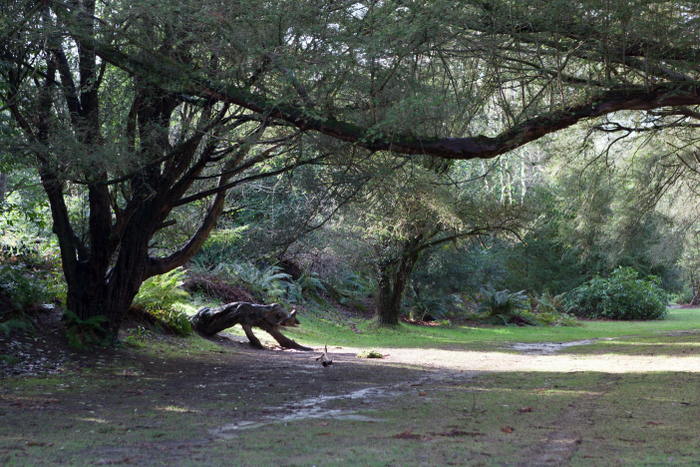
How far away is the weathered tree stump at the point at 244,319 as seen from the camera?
11.8 metres

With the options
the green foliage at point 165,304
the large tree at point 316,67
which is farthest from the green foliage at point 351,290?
the large tree at point 316,67

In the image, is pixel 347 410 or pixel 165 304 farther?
pixel 165 304

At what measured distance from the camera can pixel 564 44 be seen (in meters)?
7.55

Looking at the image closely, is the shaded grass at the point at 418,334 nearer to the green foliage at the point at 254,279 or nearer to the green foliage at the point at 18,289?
the green foliage at the point at 254,279

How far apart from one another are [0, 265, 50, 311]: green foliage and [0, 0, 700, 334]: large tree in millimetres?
1995

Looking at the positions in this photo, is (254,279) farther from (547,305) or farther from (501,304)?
(547,305)

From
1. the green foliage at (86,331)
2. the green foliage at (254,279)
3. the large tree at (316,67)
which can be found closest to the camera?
the large tree at (316,67)

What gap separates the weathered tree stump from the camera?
11781mm

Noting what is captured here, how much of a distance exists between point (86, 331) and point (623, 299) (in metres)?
23.8

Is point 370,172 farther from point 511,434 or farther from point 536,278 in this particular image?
point 536,278

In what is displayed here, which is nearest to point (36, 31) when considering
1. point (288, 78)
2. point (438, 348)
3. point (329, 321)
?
point (288, 78)

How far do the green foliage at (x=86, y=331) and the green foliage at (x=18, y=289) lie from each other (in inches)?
28.3

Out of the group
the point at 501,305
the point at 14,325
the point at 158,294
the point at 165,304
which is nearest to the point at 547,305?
the point at 501,305

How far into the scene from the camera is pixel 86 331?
8984 mm
